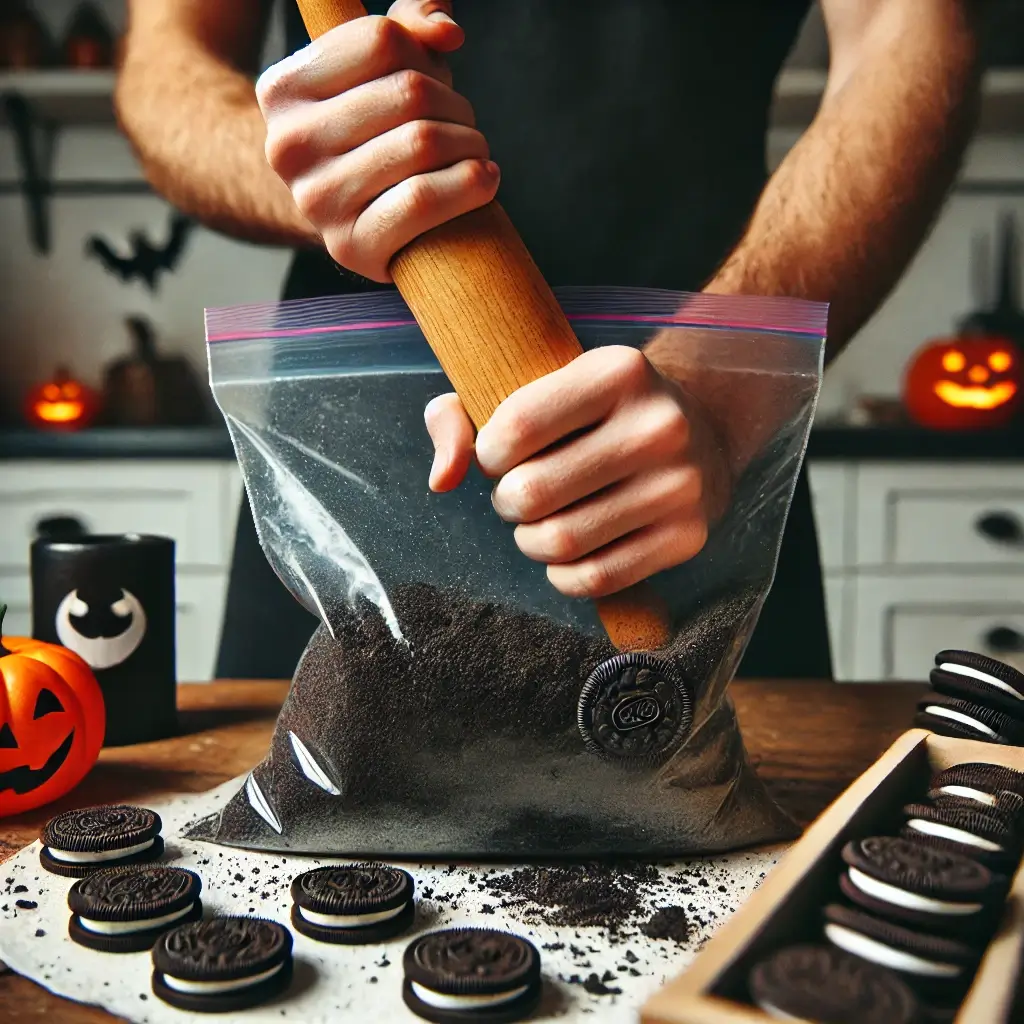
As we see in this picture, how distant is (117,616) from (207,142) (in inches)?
22.2

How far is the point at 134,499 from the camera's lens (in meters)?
2.17

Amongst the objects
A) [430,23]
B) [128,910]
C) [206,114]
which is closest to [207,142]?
[206,114]

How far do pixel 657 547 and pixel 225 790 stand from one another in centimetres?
35

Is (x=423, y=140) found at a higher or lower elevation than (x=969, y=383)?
higher

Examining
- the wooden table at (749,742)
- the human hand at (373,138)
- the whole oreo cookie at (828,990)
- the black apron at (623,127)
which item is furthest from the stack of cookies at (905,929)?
the black apron at (623,127)

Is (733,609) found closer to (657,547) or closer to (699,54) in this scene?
(657,547)

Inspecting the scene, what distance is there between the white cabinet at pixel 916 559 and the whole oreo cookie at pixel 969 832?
172 cm

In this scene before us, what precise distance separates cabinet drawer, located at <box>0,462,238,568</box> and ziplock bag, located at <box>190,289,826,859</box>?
1604mm

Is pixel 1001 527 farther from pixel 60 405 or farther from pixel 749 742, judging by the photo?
pixel 60 405

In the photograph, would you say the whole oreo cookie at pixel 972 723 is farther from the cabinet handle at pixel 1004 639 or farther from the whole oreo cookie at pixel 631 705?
the cabinet handle at pixel 1004 639

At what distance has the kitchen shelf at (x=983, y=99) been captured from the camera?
2297 mm

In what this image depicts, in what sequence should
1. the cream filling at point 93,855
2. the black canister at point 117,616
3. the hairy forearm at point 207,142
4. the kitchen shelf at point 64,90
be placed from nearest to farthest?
the cream filling at point 93,855, the black canister at point 117,616, the hairy forearm at point 207,142, the kitchen shelf at point 64,90

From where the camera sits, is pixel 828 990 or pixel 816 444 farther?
pixel 816 444

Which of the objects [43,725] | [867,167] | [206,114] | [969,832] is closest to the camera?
[969,832]
